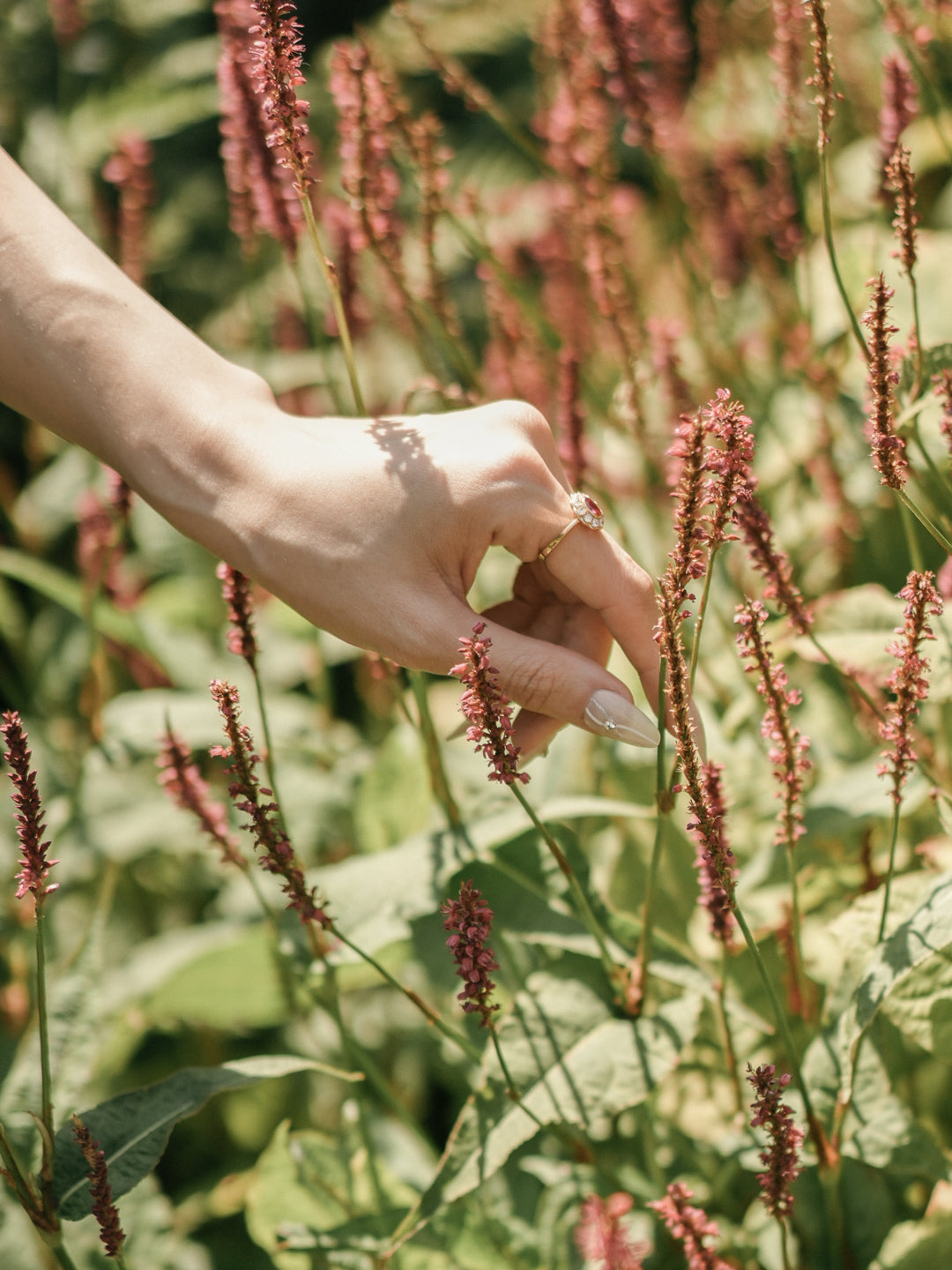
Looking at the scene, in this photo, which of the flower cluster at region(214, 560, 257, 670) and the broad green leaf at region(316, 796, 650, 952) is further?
the broad green leaf at region(316, 796, 650, 952)

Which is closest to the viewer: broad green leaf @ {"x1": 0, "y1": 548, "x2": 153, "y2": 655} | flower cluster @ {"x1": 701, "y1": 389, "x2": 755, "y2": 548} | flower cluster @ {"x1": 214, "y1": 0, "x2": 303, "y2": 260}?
flower cluster @ {"x1": 701, "y1": 389, "x2": 755, "y2": 548}

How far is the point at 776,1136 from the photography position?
898 millimetres

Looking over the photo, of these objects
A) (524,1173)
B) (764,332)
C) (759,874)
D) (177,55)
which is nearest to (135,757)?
(524,1173)

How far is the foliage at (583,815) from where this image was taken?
1091mm

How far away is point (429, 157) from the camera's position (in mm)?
1408

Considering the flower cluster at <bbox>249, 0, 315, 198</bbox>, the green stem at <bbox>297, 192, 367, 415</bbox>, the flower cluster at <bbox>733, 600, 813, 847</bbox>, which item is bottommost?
the flower cluster at <bbox>733, 600, 813, 847</bbox>

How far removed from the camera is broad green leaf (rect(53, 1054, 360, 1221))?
1051 millimetres

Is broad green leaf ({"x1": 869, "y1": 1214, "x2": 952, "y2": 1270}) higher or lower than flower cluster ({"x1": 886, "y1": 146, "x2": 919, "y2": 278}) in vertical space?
lower

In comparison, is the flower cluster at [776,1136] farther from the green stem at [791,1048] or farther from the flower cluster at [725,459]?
the flower cluster at [725,459]

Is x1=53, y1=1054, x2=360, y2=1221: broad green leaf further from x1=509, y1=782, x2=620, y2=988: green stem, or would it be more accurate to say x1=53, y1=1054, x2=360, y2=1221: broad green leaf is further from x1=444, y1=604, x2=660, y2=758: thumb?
x1=444, y1=604, x2=660, y2=758: thumb

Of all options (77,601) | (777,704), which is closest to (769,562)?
(777,704)

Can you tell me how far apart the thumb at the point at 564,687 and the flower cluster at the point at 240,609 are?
22cm

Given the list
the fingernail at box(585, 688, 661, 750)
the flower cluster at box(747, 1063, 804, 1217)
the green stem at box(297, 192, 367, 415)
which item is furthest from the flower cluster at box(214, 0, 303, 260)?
the flower cluster at box(747, 1063, 804, 1217)

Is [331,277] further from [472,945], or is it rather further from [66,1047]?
[66,1047]
